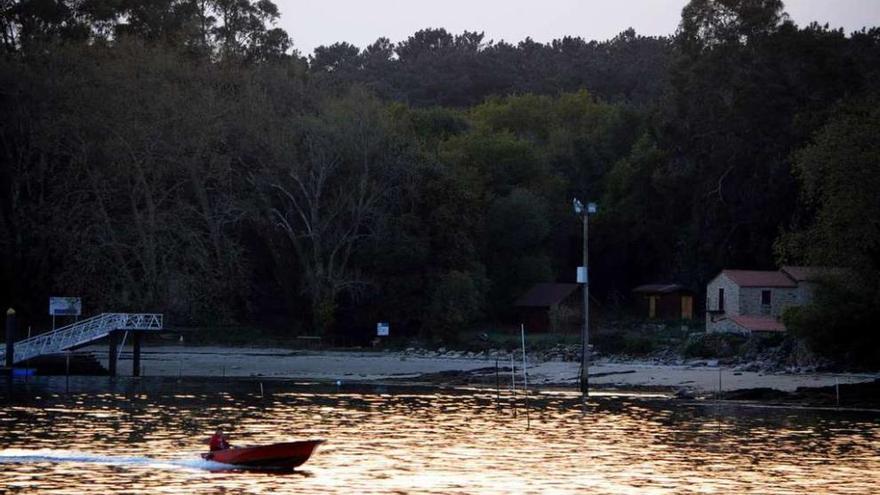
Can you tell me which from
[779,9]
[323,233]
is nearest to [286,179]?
[323,233]

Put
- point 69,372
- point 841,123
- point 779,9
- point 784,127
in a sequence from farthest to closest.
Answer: point 779,9 → point 784,127 → point 69,372 → point 841,123

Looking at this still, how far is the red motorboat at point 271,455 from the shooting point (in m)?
42.2

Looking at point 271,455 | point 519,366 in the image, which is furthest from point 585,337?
point 271,455

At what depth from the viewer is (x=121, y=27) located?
119000 millimetres

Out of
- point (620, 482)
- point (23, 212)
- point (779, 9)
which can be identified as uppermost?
point (779, 9)

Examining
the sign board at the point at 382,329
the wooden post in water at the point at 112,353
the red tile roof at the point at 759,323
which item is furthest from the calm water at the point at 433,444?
the sign board at the point at 382,329

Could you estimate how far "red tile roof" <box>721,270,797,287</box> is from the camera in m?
91.2

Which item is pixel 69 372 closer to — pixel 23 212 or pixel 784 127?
pixel 23 212

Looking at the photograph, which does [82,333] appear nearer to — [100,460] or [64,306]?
[64,306]

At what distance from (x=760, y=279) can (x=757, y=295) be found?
131 centimetres

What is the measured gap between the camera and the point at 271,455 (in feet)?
139

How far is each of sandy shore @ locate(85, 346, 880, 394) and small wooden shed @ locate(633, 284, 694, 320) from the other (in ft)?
78.4

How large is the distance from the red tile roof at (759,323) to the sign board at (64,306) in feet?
132

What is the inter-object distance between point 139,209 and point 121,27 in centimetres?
2725
